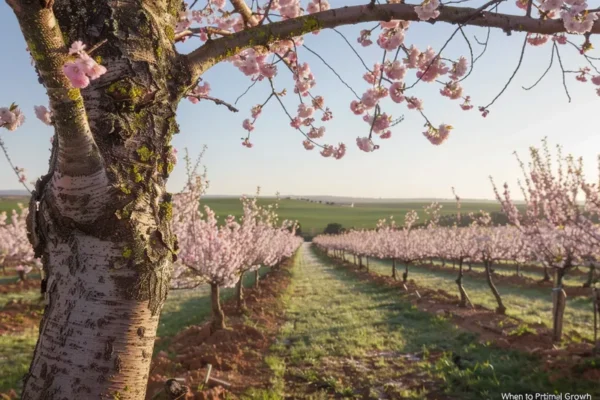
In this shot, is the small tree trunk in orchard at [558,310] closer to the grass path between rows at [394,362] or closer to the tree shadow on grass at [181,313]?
the grass path between rows at [394,362]

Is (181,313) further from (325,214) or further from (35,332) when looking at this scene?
(325,214)

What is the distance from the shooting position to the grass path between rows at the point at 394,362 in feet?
23.2

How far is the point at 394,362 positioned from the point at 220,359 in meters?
3.65

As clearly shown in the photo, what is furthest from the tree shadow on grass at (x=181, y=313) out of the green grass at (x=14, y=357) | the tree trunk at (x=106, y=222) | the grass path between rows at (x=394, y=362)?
the tree trunk at (x=106, y=222)

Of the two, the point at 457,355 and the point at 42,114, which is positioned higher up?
the point at 42,114

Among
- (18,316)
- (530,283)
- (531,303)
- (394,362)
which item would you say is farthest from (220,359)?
(530,283)

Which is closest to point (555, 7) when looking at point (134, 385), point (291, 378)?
point (134, 385)

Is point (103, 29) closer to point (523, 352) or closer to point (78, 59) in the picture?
point (78, 59)

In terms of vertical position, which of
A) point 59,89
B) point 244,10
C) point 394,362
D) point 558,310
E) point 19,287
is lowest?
point 19,287

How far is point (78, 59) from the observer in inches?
67.1

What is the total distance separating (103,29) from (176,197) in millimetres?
11564

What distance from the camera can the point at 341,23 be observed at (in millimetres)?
3010

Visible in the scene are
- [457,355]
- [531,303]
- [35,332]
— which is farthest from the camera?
[531,303]

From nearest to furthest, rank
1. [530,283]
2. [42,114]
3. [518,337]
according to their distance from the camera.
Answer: [42,114], [518,337], [530,283]
